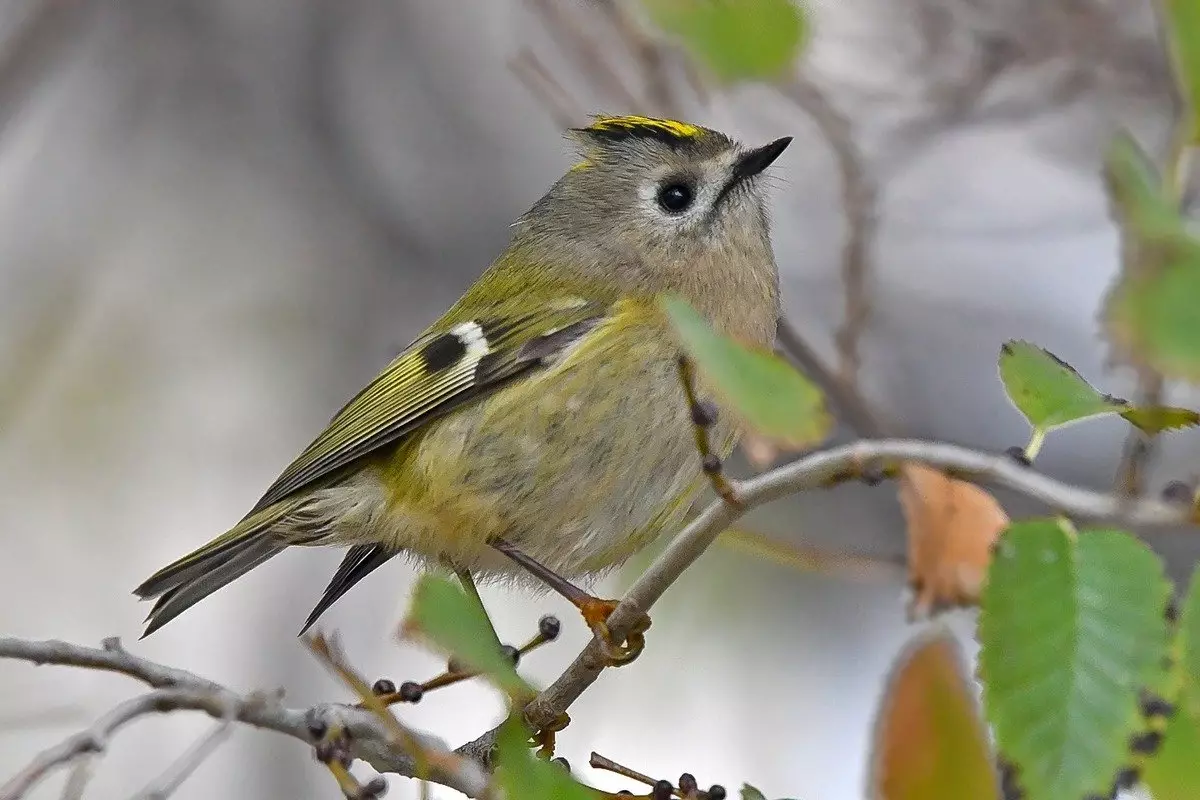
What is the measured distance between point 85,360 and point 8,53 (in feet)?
4.25

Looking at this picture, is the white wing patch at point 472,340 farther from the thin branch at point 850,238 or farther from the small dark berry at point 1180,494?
the small dark berry at point 1180,494

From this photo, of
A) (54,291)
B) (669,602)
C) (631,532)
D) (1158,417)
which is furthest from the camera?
(54,291)

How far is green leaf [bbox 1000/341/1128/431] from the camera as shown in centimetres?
79

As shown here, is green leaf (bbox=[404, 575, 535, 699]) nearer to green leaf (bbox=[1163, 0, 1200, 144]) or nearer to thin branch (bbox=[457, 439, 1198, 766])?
thin branch (bbox=[457, 439, 1198, 766])

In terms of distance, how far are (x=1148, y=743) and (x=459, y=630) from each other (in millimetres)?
405

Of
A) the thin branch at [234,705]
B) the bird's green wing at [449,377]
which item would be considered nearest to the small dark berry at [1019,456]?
the thin branch at [234,705]

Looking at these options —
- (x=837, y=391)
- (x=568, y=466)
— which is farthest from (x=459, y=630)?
(x=837, y=391)

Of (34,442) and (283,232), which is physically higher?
(283,232)

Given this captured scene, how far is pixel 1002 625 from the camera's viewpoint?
74 centimetres

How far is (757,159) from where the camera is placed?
73.0 inches

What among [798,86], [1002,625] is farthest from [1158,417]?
[798,86]

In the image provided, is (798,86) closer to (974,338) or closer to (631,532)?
(631,532)

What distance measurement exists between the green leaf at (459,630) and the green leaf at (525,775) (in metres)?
0.04

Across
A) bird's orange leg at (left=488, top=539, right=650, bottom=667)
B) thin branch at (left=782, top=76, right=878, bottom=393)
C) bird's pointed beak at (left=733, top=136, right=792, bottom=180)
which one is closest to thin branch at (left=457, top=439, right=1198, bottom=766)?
bird's orange leg at (left=488, top=539, right=650, bottom=667)
